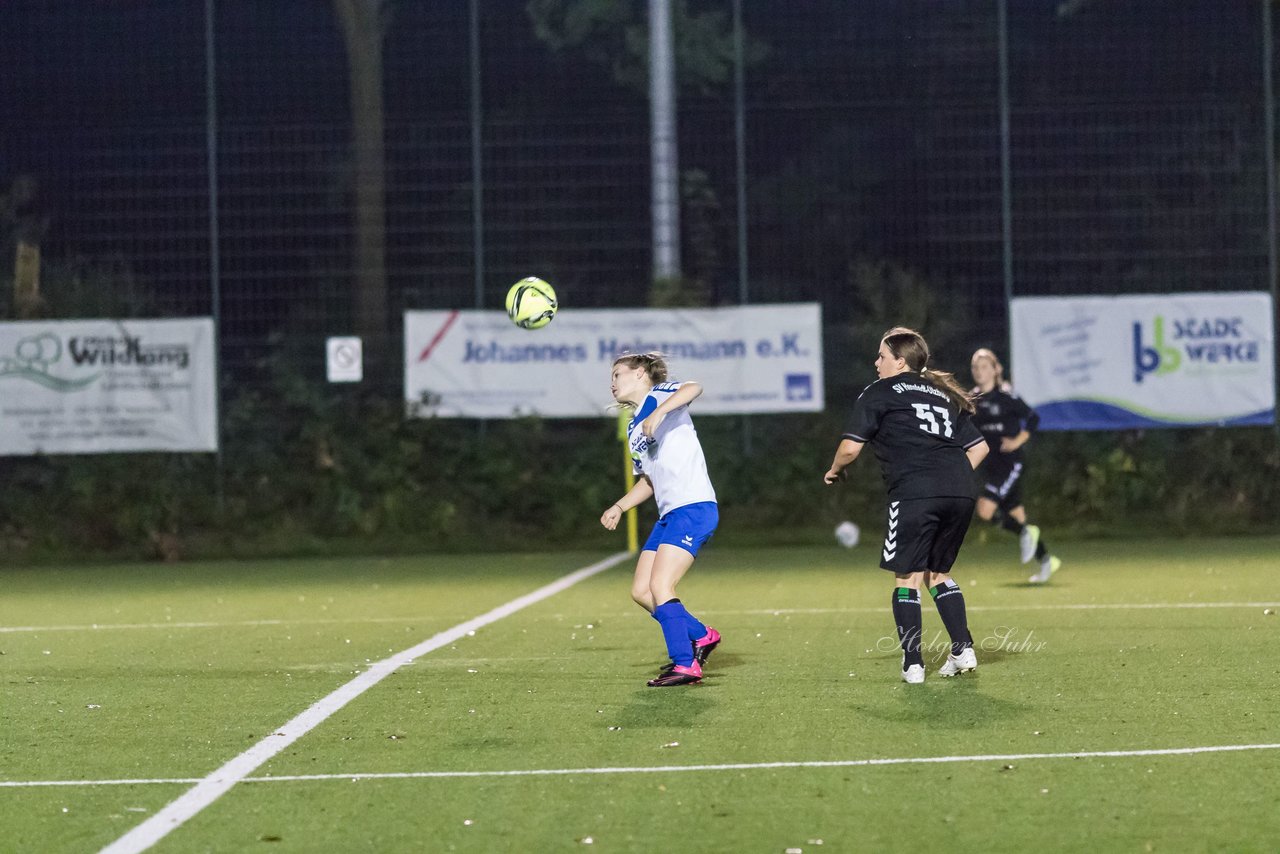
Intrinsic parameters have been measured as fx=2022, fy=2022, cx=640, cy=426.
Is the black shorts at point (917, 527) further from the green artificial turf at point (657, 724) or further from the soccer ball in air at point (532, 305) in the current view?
the soccer ball in air at point (532, 305)

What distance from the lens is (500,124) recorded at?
72.1ft

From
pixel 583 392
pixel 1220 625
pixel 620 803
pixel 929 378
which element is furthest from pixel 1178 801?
pixel 583 392

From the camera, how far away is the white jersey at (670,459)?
995cm

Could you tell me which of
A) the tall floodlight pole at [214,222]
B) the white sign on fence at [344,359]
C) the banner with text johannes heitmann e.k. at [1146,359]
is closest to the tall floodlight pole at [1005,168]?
the banner with text johannes heitmann e.k. at [1146,359]

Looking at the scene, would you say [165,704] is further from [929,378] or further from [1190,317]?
[1190,317]

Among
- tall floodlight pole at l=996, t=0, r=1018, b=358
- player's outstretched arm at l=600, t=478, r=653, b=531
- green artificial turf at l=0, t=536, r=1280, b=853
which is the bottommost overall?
green artificial turf at l=0, t=536, r=1280, b=853

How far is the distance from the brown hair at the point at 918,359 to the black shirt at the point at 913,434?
0.16 feet

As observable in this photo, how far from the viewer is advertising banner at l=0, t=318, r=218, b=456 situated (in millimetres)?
21125

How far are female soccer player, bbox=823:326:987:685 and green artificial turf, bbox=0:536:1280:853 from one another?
1.61ft

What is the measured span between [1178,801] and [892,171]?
15727 mm

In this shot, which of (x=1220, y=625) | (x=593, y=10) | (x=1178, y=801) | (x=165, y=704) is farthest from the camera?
(x=593, y=10)

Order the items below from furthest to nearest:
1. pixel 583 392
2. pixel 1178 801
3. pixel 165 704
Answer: pixel 583 392 < pixel 165 704 < pixel 1178 801

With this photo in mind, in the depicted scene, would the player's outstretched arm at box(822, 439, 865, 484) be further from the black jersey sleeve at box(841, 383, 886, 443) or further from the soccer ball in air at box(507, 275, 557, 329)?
the soccer ball in air at box(507, 275, 557, 329)

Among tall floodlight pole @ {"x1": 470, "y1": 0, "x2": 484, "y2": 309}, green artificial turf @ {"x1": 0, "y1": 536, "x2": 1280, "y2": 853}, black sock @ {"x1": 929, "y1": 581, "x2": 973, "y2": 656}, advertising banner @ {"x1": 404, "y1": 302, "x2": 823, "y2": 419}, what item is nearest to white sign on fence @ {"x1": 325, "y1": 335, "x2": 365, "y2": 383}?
advertising banner @ {"x1": 404, "y1": 302, "x2": 823, "y2": 419}
